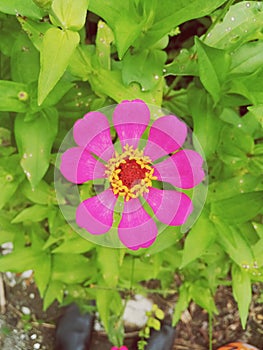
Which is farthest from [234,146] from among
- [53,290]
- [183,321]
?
[183,321]

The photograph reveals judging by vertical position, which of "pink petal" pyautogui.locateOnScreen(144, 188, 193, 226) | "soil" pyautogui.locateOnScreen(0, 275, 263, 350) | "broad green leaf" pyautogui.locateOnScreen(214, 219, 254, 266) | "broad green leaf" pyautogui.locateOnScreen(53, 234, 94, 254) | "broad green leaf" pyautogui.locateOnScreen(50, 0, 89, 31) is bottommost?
"soil" pyautogui.locateOnScreen(0, 275, 263, 350)

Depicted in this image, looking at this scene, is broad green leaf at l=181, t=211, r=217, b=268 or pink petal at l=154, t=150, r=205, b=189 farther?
broad green leaf at l=181, t=211, r=217, b=268

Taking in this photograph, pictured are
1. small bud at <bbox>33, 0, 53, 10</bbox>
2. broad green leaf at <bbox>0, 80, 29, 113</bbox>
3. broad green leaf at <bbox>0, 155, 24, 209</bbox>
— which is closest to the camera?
small bud at <bbox>33, 0, 53, 10</bbox>

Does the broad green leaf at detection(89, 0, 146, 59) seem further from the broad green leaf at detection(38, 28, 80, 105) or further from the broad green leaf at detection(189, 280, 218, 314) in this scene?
the broad green leaf at detection(189, 280, 218, 314)

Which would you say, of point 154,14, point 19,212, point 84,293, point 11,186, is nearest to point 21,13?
point 154,14

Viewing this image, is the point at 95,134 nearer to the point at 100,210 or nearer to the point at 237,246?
the point at 100,210

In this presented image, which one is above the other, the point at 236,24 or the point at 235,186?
the point at 236,24

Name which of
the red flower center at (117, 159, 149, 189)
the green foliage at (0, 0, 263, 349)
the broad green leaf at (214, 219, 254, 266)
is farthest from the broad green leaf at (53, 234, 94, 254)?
the red flower center at (117, 159, 149, 189)
